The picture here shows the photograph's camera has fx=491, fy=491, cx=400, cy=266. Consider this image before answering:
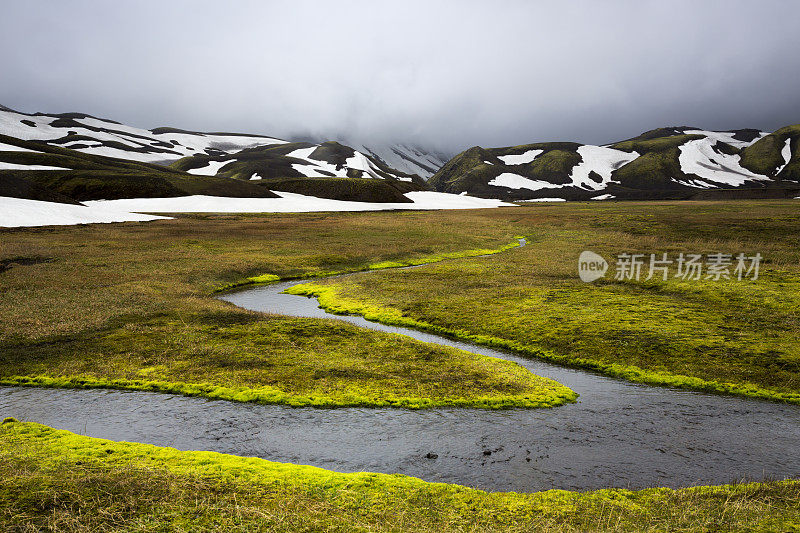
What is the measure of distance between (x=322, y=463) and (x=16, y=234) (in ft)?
230

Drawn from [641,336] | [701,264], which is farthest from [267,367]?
[701,264]

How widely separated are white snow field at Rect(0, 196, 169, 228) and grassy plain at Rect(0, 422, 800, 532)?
7864 cm

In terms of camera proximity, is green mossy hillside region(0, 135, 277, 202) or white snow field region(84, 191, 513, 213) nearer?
white snow field region(84, 191, 513, 213)

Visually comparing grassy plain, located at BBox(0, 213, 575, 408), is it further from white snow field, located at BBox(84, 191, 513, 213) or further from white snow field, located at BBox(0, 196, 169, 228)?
white snow field, located at BBox(84, 191, 513, 213)

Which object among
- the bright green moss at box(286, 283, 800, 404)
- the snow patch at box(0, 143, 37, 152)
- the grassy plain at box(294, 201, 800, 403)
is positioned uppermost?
the snow patch at box(0, 143, 37, 152)

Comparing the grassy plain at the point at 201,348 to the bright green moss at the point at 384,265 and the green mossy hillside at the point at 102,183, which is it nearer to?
the bright green moss at the point at 384,265

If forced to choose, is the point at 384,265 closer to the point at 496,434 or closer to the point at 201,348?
the point at 201,348

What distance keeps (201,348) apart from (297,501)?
47.6 ft

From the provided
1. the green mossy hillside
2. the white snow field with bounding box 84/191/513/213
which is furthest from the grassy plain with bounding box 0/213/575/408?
the white snow field with bounding box 84/191/513/213

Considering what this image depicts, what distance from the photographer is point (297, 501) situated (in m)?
10.3

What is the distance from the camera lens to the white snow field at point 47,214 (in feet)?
246

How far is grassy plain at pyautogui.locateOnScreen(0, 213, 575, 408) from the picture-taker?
18469mm

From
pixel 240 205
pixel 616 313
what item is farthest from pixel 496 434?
pixel 240 205

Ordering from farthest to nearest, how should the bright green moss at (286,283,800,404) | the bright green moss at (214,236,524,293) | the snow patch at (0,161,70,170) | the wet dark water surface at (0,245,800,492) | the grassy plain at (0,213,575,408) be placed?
the snow patch at (0,161,70,170), the bright green moss at (214,236,524,293), the bright green moss at (286,283,800,404), the grassy plain at (0,213,575,408), the wet dark water surface at (0,245,800,492)
